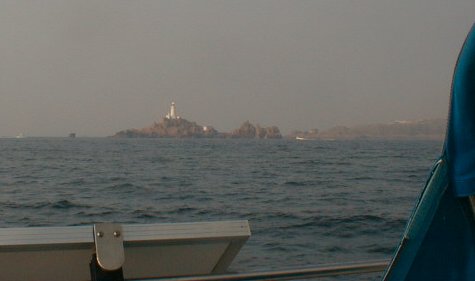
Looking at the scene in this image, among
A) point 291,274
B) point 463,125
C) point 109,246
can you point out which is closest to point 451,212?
point 463,125

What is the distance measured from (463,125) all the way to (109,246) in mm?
1019

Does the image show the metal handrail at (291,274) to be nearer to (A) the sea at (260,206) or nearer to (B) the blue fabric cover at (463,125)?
(B) the blue fabric cover at (463,125)

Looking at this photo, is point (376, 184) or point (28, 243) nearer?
point (28, 243)

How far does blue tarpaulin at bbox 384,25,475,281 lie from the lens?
1.41 meters

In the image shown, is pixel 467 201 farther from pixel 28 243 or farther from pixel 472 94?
pixel 28 243

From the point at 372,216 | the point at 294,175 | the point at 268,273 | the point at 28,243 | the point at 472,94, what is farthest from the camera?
the point at 294,175

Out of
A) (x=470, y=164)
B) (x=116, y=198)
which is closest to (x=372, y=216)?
(x=116, y=198)

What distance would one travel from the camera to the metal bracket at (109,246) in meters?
1.92

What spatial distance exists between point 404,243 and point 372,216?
10656 millimetres

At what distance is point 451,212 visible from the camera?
1.47 metres

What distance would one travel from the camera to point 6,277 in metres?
2.45

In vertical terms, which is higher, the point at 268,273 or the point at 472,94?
the point at 472,94

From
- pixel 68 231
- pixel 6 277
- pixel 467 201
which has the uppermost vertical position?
pixel 467 201

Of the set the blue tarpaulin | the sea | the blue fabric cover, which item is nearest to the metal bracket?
the blue tarpaulin
